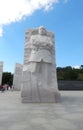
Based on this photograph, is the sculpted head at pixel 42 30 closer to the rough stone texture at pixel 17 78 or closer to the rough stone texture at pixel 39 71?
the rough stone texture at pixel 39 71

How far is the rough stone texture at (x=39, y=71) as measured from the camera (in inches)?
340

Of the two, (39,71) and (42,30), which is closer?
(39,71)

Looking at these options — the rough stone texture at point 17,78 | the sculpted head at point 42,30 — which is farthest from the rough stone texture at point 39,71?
the rough stone texture at point 17,78

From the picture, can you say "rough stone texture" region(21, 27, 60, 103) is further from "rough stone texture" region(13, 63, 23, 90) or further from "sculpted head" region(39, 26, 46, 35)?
"rough stone texture" region(13, 63, 23, 90)

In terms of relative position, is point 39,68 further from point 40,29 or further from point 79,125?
point 79,125

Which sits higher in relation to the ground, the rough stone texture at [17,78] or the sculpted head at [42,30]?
the sculpted head at [42,30]

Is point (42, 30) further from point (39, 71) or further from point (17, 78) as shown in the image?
point (17, 78)

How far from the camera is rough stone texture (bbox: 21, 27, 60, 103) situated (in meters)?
8.63

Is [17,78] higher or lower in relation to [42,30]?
lower

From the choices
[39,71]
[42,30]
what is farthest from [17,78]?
[39,71]

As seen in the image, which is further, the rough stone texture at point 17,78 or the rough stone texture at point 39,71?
the rough stone texture at point 17,78

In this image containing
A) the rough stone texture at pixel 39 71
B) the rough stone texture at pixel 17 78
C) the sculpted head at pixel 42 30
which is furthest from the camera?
the rough stone texture at pixel 17 78

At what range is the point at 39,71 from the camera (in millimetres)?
9000

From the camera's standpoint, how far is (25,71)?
8969mm
